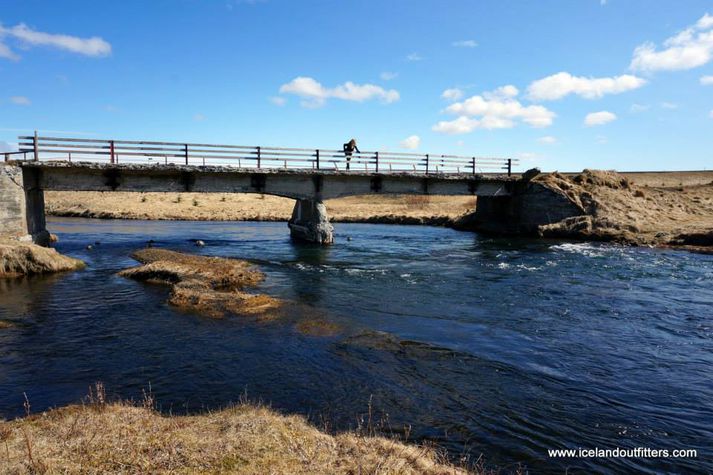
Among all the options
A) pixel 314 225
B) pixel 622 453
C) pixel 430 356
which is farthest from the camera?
pixel 314 225

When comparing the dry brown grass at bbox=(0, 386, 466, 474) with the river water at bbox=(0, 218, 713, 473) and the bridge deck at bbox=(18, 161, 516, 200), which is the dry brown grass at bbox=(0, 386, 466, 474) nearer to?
the river water at bbox=(0, 218, 713, 473)

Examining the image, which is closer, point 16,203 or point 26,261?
point 26,261

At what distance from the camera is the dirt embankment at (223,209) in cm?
5844

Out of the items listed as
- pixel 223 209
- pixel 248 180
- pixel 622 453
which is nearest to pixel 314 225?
pixel 248 180

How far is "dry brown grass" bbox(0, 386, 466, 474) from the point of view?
221 inches

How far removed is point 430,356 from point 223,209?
55.9m

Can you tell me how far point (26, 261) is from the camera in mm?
21859

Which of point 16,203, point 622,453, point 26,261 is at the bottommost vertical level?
point 622,453

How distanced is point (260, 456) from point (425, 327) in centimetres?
910

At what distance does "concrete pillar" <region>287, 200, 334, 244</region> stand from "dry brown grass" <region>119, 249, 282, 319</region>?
11.0 m

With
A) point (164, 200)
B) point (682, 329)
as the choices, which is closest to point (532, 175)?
point (682, 329)

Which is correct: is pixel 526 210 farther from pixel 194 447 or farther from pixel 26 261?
pixel 194 447

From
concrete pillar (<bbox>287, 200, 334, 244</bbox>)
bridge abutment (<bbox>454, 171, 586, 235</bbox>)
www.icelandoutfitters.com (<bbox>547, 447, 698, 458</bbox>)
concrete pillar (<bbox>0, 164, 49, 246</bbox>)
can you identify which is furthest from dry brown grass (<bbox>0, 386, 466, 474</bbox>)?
bridge abutment (<bbox>454, 171, 586, 235</bbox>)

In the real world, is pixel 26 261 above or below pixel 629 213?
below
